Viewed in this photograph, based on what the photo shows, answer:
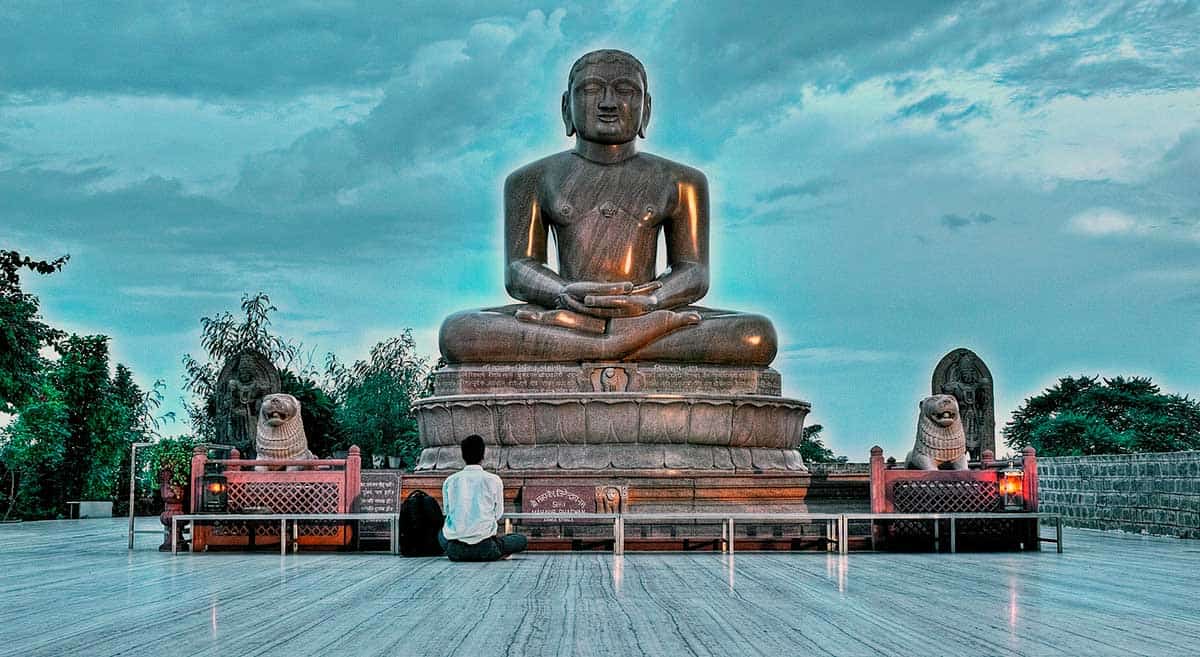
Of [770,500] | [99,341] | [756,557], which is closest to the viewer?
[756,557]

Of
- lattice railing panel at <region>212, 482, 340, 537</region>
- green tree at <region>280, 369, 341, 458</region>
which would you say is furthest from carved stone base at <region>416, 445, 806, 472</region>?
green tree at <region>280, 369, 341, 458</region>

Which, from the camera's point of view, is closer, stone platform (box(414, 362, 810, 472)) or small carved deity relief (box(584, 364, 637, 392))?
stone platform (box(414, 362, 810, 472))

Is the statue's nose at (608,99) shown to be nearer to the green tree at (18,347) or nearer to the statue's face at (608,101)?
the statue's face at (608,101)

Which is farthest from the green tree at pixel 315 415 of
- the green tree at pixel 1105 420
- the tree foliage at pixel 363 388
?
the green tree at pixel 1105 420

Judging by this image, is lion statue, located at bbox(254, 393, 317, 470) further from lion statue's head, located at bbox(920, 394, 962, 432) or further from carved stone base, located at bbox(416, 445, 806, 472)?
lion statue's head, located at bbox(920, 394, 962, 432)

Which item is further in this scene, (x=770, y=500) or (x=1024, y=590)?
(x=770, y=500)

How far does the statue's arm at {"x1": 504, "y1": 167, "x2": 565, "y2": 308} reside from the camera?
1545 cm

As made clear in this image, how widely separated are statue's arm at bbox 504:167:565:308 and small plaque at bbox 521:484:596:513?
13.6ft

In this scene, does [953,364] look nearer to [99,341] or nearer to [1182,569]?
[1182,569]

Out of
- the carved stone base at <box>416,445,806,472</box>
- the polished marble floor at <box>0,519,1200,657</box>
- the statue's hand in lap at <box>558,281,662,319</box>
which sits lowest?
the polished marble floor at <box>0,519,1200,657</box>

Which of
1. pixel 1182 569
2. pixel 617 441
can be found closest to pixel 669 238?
pixel 617 441

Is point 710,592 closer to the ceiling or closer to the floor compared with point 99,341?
closer to the floor

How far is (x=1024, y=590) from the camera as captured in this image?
23.6 feet

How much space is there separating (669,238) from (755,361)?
207cm
